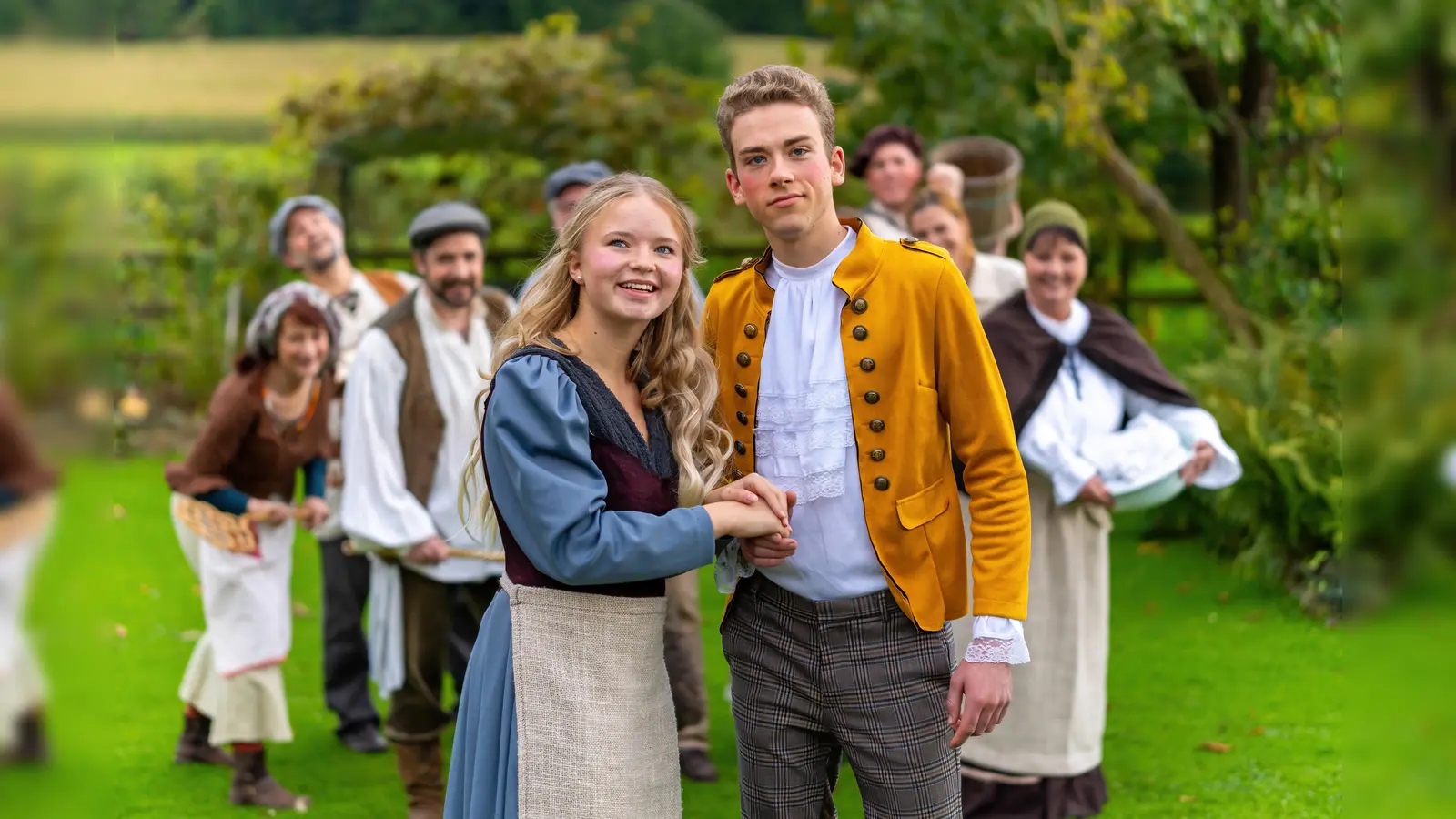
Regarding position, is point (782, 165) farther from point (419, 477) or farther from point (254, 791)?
point (254, 791)

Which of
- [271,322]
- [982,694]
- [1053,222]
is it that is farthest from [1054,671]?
[271,322]

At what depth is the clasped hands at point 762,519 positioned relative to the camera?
233cm

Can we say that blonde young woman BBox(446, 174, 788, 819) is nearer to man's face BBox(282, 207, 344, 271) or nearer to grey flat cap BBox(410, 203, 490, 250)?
grey flat cap BBox(410, 203, 490, 250)

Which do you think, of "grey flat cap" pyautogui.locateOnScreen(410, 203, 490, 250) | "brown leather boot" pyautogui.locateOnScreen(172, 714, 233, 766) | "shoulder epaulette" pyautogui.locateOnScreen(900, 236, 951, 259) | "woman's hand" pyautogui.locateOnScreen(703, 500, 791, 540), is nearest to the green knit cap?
"grey flat cap" pyautogui.locateOnScreen(410, 203, 490, 250)

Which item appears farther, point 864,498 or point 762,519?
point 864,498

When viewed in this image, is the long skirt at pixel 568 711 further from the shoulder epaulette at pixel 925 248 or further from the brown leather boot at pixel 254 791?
the brown leather boot at pixel 254 791

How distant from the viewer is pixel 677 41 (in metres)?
11.7

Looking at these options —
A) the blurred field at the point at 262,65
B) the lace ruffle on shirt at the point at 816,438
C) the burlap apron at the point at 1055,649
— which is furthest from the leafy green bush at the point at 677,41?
the lace ruffle on shirt at the point at 816,438

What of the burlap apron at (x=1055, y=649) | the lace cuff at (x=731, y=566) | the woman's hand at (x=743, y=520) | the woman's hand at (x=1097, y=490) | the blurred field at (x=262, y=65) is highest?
the blurred field at (x=262, y=65)

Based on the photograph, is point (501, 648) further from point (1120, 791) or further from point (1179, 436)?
point (1120, 791)

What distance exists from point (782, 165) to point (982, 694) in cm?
95

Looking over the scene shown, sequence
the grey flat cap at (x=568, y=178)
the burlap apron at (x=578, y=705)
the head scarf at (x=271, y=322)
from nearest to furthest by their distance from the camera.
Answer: the burlap apron at (x=578, y=705) → the head scarf at (x=271, y=322) → the grey flat cap at (x=568, y=178)

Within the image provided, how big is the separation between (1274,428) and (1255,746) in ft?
8.82

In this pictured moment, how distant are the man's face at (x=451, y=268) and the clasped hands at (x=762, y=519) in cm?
210
